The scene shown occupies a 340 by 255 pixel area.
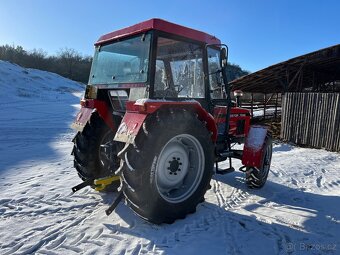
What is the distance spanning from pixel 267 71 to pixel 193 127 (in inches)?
463

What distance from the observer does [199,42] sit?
432 cm

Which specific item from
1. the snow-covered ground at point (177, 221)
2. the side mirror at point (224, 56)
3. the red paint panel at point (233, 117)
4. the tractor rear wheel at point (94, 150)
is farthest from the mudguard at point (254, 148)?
the tractor rear wheel at point (94, 150)

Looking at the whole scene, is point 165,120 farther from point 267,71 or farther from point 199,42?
point 267,71

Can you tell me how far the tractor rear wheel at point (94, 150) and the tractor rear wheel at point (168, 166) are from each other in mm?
853

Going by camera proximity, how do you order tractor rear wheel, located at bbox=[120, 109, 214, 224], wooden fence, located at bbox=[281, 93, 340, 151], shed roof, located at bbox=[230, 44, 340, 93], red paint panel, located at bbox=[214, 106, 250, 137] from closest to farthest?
tractor rear wheel, located at bbox=[120, 109, 214, 224] < red paint panel, located at bbox=[214, 106, 250, 137] < wooden fence, located at bbox=[281, 93, 340, 151] < shed roof, located at bbox=[230, 44, 340, 93]

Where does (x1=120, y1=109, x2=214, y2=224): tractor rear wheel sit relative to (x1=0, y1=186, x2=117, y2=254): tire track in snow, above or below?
above

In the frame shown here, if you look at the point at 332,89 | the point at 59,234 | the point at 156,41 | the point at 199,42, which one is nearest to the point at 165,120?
the point at 156,41

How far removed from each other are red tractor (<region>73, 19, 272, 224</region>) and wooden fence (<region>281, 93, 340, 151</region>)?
6484 mm

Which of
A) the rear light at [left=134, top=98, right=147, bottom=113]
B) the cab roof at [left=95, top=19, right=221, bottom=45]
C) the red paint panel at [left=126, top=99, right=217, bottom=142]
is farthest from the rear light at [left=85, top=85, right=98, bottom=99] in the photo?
the rear light at [left=134, top=98, right=147, bottom=113]

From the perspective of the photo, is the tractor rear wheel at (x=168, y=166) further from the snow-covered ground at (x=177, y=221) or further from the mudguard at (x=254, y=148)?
the mudguard at (x=254, y=148)

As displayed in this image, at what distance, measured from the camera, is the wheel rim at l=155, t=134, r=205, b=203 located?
152 inches

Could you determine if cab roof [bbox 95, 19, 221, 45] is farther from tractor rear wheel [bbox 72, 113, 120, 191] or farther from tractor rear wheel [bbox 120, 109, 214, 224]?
tractor rear wheel [bbox 72, 113, 120, 191]

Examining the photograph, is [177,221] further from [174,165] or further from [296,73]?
[296,73]

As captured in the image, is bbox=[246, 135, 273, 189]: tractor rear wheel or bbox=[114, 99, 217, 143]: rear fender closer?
bbox=[114, 99, 217, 143]: rear fender
